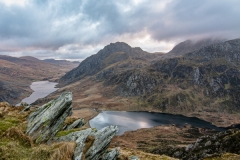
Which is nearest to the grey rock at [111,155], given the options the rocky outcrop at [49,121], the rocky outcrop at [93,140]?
the rocky outcrop at [93,140]

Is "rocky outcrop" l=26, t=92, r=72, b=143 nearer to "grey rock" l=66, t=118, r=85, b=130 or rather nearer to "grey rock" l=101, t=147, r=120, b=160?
"grey rock" l=66, t=118, r=85, b=130

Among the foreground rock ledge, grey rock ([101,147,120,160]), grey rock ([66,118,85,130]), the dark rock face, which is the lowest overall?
the dark rock face

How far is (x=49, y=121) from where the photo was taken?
2477 centimetres

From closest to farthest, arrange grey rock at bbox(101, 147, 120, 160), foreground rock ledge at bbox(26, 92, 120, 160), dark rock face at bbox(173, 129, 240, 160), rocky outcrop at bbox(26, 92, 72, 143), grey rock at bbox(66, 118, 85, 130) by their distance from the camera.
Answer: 1. foreground rock ledge at bbox(26, 92, 120, 160)
2. rocky outcrop at bbox(26, 92, 72, 143)
3. grey rock at bbox(101, 147, 120, 160)
4. grey rock at bbox(66, 118, 85, 130)
5. dark rock face at bbox(173, 129, 240, 160)

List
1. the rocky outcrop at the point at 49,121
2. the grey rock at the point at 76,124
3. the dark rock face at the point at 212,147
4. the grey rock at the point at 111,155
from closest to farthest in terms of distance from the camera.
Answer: the rocky outcrop at the point at 49,121
the grey rock at the point at 111,155
the grey rock at the point at 76,124
the dark rock face at the point at 212,147

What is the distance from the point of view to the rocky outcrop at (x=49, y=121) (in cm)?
2283

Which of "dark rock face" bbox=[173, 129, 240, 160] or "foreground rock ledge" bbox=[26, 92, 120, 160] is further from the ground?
"foreground rock ledge" bbox=[26, 92, 120, 160]

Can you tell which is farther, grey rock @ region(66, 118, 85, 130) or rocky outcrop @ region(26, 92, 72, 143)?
grey rock @ region(66, 118, 85, 130)

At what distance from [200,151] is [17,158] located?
314ft

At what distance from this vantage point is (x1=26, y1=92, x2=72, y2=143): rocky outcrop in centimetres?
2283

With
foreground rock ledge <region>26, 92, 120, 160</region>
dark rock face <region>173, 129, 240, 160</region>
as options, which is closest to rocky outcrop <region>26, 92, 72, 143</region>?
foreground rock ledge <region>26, 92, 120, 160</region>

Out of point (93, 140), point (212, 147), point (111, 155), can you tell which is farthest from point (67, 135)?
point (212, 147)

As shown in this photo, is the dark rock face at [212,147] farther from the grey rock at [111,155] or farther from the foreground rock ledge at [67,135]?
the foreground rock ledge at [67,135]

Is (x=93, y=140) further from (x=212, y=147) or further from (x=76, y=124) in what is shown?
(x=212, y=147)
